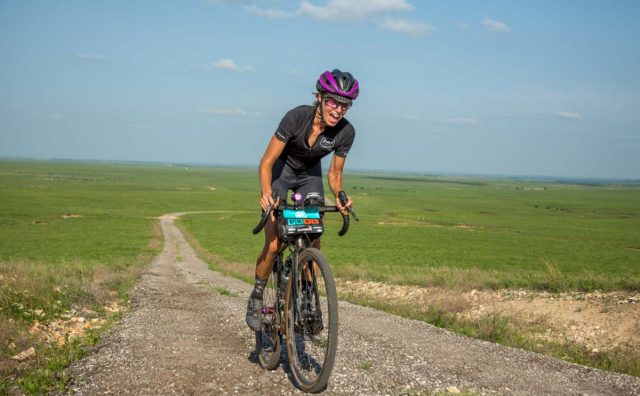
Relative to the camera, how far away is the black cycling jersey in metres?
5.22

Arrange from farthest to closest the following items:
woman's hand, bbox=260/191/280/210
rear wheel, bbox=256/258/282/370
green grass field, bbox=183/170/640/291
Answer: green grass field, bbox=183/170/640/291
rear wheel, bbox=256/258/282/370
woman's hand, bbox=260/191/280/210

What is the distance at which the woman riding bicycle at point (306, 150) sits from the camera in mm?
5082

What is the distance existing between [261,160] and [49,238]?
5218 centimetres

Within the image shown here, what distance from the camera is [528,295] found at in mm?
16219

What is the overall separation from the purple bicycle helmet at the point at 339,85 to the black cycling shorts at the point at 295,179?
100 cm

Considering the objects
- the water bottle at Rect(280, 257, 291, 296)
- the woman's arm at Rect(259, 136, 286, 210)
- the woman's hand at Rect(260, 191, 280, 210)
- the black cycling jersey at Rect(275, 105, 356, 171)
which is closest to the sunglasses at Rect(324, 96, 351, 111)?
the black cycling jersey at Rect(275, 105, 356, 171)

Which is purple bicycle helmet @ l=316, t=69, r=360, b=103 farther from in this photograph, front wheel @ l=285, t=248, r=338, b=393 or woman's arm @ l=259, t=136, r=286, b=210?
front wheel @ l=285, t=248, r=338, b=393

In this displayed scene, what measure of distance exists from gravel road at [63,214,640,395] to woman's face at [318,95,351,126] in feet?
9.13

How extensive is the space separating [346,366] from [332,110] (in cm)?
297

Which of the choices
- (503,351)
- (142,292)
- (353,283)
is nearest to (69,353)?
(503,351)

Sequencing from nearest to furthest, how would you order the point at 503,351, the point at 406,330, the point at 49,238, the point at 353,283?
the point at 503,351 → the point at 406,330 → the point at 353,283 → the point at 49,238

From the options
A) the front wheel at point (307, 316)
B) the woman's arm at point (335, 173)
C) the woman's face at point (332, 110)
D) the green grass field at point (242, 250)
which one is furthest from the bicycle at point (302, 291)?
the green grass field at point (242, 250)

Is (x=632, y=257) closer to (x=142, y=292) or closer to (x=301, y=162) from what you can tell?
(x=142, y=292)

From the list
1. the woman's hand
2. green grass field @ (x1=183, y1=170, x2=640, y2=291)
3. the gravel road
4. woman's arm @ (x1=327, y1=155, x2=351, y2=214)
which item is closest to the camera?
the woman's hand
